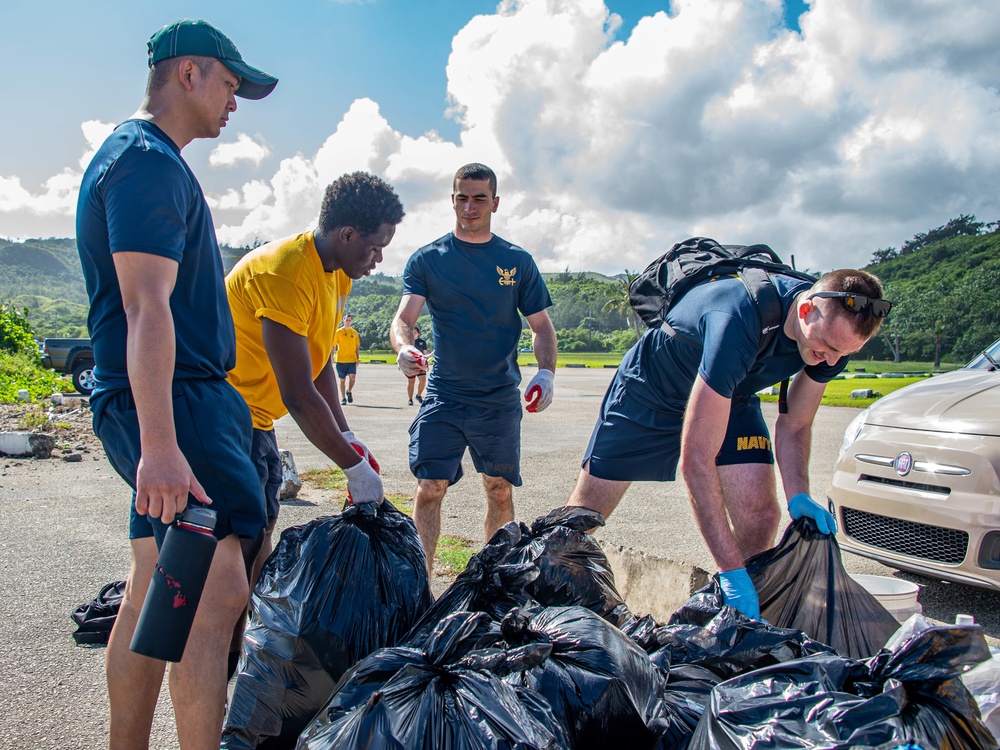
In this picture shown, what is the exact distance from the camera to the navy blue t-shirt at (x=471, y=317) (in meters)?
3.54

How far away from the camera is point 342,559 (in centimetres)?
203

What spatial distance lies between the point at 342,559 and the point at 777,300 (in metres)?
1.56

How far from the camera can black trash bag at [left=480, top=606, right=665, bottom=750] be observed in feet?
4.79

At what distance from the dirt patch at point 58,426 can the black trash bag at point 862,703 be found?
7.30m

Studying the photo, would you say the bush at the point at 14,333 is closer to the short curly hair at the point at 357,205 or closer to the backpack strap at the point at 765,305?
the short curly hair at the point at 357,205

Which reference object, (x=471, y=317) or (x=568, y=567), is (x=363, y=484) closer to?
(x=568, y=567)

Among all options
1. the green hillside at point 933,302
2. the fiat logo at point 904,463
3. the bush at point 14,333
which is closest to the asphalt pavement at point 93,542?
the fiat logo at point 904,463

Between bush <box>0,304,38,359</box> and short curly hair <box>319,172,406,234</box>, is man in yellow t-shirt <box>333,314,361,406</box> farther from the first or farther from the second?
short curly hair <box>319,172,406,234</box>

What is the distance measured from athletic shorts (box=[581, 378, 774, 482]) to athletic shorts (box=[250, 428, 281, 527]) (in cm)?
119

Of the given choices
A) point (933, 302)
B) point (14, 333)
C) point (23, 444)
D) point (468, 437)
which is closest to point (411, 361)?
point (468, 437)

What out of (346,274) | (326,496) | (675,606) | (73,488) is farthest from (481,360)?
(73,488)

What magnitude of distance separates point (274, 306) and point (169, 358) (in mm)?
653

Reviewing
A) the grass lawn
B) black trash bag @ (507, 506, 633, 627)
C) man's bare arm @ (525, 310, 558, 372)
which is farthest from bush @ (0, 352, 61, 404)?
black trash bag @ (507, 506, 633, 627)

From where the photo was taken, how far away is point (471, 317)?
3572mm
